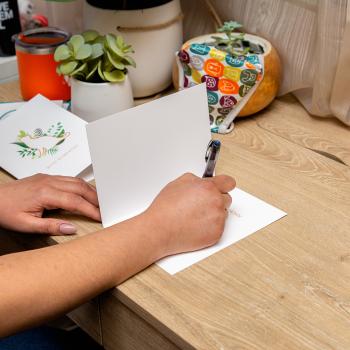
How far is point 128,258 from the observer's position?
74 cm

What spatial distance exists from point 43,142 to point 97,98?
129mm

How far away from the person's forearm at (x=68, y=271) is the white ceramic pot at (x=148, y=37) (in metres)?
0.49

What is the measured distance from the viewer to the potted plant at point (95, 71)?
1.02 m

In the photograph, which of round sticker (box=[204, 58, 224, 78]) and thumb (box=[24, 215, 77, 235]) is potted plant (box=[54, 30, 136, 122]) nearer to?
round sticker (box=[204, 58, 224, 78])

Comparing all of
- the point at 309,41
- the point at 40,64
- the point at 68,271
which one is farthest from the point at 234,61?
the point at 68,271

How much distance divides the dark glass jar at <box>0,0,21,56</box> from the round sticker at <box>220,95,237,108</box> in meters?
0.60

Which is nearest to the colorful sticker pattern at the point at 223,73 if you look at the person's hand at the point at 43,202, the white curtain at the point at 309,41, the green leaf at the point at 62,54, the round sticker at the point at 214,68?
the round sticker at the point at 214,68

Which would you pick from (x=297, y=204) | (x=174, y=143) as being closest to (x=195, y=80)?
(x=174, y=143)

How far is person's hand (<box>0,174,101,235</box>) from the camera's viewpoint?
826mm

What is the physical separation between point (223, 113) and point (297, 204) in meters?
0.29

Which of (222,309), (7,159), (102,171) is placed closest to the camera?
(222,309)

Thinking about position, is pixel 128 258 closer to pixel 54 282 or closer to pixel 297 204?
pixel 54 282

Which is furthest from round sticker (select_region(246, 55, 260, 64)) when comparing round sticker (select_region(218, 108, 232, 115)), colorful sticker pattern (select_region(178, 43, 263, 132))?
round sticker (select_region(218, 108, 232, 115))

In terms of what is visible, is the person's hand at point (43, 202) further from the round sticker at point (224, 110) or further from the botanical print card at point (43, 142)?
the round sticker at point (224, 110)
